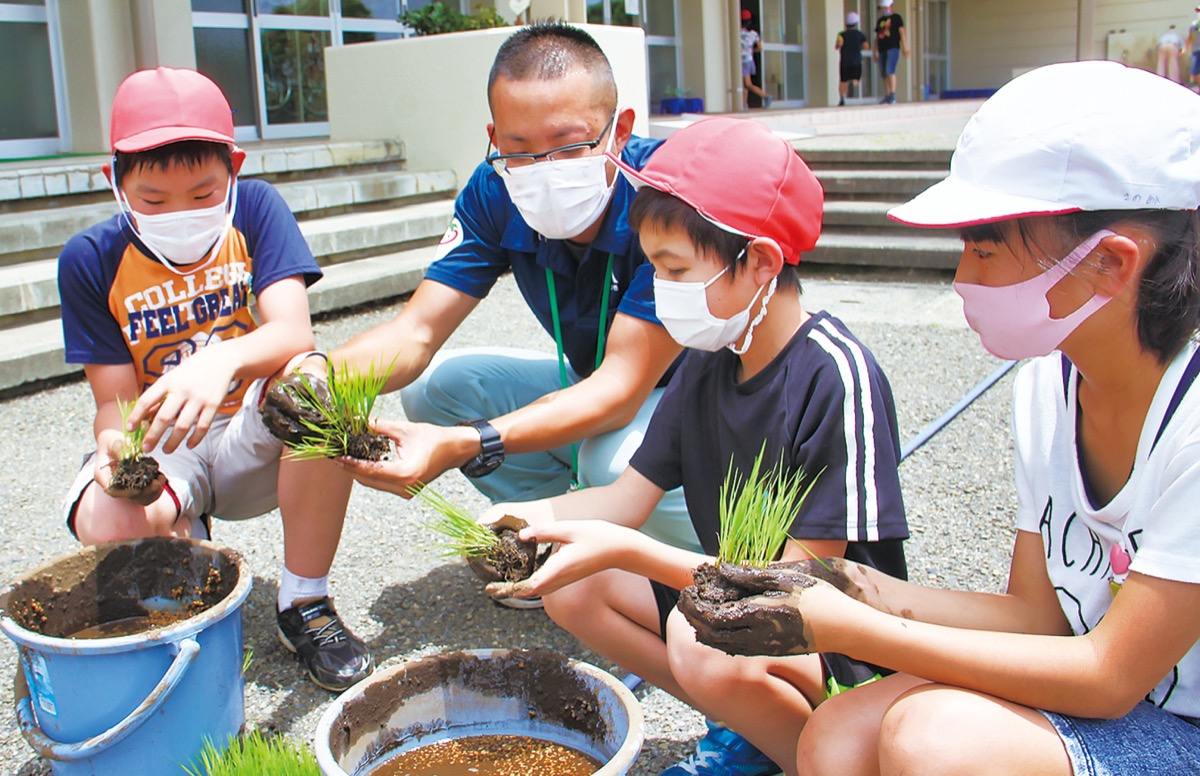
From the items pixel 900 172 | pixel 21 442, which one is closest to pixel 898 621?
pixel 21 442

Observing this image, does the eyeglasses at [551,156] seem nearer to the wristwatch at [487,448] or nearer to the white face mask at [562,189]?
the white face mask at [562,189]

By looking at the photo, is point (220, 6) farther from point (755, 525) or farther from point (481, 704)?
point (755, 525)

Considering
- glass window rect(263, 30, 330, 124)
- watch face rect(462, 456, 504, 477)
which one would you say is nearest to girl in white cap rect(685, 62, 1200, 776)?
watch face rect(462, 456, 504, 477)

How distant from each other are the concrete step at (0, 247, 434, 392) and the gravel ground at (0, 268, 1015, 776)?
135 millimetres

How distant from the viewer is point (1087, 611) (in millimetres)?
1658

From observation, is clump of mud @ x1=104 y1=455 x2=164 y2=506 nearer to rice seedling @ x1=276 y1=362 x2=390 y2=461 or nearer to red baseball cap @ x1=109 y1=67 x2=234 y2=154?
rice seedling @ x1=276 y1=362 x2=390 y2=461

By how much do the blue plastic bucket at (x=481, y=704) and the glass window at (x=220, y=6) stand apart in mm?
9534

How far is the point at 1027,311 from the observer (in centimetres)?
155

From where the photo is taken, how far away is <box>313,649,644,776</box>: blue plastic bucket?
1815mm

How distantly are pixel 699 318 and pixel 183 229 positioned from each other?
1361 millimetres

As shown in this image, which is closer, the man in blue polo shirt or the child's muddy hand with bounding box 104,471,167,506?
the child's muddy hand with bounding box 104,471,167,506

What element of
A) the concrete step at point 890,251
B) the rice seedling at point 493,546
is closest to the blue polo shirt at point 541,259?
the rice seedling at point 493,546

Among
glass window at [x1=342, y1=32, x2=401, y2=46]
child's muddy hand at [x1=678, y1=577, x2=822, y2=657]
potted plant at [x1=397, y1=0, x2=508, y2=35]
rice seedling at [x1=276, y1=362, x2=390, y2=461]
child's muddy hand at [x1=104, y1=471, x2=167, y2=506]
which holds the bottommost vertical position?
child's muddy hand at [x1=678, y1=577, x2=822, y2=657]

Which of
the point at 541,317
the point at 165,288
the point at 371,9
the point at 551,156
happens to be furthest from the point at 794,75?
the point at 165,288
